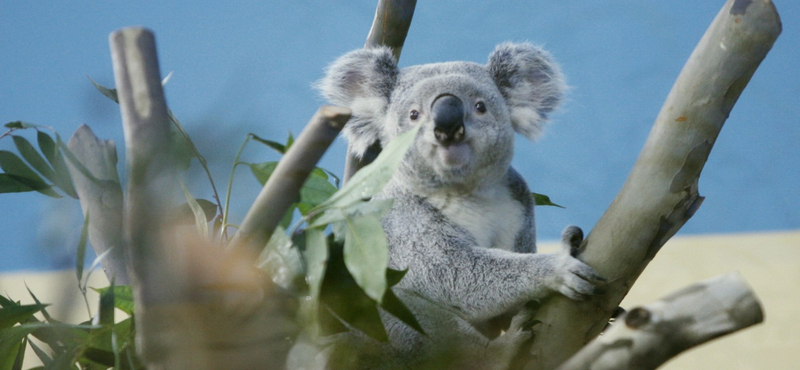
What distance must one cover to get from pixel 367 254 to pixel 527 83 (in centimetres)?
116

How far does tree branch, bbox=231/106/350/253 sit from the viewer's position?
841 mm

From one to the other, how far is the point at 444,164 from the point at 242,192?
0.97m

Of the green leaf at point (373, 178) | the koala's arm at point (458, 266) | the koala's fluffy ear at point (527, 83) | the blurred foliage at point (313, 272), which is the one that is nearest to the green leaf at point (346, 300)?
the blurred foliage at point (313, 272)

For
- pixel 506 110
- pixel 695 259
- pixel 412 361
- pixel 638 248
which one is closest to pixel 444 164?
pixel 506 110

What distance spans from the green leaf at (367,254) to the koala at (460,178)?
448mm

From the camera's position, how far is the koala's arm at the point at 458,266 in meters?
1.63

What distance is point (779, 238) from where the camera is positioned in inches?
202

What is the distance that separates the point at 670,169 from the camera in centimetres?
127

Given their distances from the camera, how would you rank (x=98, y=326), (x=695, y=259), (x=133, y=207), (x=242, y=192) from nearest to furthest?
(x=133, y=207) → (x=242, y=192) → (x=98, y=326) → (x=695, y=259)

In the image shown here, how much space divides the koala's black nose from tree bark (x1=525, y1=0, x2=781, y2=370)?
1.60 ft

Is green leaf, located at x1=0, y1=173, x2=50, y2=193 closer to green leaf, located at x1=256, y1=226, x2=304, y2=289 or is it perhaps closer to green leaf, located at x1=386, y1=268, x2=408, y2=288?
green leaf, located at x1=256, y1=226, x2=304, y2=289

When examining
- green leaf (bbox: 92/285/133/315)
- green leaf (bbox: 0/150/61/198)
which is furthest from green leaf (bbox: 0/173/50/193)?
green leaf (bbox: 92/285/133/315)

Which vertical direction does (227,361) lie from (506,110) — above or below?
below

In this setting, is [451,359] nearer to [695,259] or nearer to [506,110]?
[506,110]
